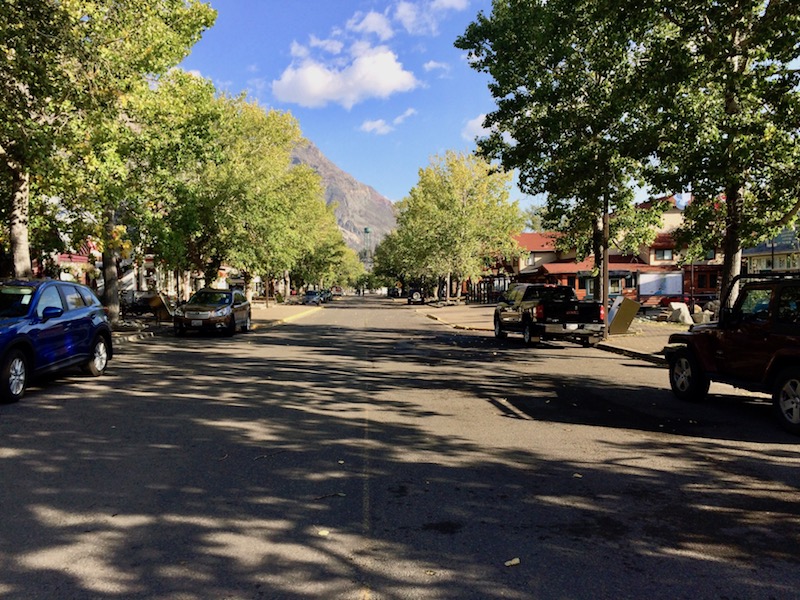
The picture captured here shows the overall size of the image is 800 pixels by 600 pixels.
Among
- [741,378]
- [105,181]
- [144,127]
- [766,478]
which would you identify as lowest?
[766,478]

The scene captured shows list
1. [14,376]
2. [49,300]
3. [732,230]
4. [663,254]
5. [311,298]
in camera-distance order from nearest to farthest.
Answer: [14,376], [49,300], [732,230], [663,254], [311,298]

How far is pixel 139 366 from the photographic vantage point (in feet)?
42.1

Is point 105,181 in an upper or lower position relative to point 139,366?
upper

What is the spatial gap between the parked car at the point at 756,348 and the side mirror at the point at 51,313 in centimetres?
983

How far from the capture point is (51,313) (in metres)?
9.41

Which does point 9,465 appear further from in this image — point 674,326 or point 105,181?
point 674,326

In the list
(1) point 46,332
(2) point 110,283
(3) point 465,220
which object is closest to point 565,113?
(1) point 46,332

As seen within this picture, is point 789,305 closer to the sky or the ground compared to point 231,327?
closer to the sky

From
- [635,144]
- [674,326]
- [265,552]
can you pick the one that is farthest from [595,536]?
[674,326]

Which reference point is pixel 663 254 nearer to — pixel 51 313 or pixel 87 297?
pixel 87 297

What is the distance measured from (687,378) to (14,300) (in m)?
10.5

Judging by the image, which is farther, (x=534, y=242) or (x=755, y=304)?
(x=534, y=242)

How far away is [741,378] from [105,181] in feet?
47.4

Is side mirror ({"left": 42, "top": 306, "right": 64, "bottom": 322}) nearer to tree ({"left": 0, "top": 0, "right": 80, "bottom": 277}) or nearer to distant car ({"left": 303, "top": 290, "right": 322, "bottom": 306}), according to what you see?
tree ({"left": 0, "top": 0, "right": 80, "bottom": 277})
